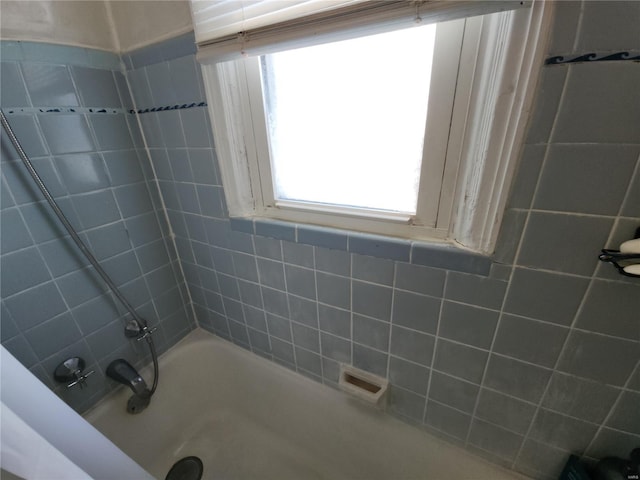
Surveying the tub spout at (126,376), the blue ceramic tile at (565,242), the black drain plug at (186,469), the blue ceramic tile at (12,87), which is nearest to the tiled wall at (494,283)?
the blue ceramic tile at (565,242)

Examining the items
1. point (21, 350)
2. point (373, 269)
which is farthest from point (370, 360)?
point (21, 350)

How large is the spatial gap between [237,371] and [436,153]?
4.32ft

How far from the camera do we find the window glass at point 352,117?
0.64m

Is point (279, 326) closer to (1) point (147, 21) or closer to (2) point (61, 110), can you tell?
(2) point (61, 110)

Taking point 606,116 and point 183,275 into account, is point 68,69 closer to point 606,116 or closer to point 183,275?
point 183,275

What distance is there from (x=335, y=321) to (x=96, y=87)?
1.16 metres

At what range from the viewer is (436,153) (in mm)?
657

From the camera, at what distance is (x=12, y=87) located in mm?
771

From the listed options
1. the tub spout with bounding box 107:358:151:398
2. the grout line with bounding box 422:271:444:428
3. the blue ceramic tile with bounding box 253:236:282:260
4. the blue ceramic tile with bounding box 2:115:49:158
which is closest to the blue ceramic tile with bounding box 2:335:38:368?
the tub spout with bounding box 107:358:151:398

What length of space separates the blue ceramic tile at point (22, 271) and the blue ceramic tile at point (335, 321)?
0.93 m

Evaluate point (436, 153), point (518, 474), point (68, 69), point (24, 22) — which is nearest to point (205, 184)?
point (68, 69)

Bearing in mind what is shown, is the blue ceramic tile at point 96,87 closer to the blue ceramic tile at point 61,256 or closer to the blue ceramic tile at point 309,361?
the blue ceramic tile at point 61,256

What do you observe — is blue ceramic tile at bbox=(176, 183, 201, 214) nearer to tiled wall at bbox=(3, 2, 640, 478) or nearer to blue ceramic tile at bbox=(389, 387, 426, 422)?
tiled wall at bbox=(3, 2, 640, 478)

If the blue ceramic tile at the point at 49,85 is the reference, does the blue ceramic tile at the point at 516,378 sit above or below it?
below
